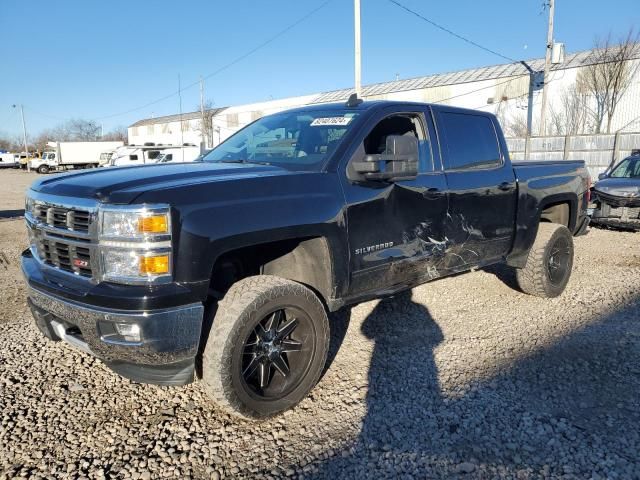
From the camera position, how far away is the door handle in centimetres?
371

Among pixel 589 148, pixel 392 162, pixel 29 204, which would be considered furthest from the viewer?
pixel 589 148

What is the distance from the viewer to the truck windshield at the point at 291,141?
3.38 meters

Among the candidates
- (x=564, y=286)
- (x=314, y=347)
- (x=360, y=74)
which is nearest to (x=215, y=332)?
(x=314, y=347)

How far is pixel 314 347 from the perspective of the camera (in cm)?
315

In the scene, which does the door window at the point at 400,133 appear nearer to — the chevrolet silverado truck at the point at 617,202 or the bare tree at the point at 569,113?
the chevrolet silverado truck at the point at 617,202

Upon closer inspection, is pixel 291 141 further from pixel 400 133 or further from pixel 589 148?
pixel 589 148

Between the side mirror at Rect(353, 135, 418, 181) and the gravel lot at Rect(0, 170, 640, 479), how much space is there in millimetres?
1448

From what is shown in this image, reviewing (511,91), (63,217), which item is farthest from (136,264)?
(511,91)

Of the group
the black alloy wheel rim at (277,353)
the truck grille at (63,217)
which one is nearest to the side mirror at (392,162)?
the black alloy wheel rim at (277,353)

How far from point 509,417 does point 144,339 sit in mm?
2183

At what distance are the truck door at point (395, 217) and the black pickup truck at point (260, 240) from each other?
0.04 feet

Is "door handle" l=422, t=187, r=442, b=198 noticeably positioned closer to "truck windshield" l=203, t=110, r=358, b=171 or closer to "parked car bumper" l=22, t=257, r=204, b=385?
"truck windshield" l=203, t=110, r=358, b=171

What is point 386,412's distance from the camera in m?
3.01

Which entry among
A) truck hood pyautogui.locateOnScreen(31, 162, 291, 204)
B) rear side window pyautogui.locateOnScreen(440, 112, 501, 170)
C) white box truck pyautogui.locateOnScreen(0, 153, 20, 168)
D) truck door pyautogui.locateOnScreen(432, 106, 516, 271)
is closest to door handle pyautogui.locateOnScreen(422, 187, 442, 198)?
truck door pyautogui.locateOnScreen(432, 106, 516, 271)
